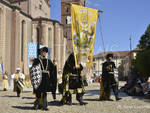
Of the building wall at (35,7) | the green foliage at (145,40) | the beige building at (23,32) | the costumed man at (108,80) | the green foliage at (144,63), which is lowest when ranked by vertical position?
the costumed man at (108,80)

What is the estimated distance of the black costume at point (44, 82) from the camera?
6.48m

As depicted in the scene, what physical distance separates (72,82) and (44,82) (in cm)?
128

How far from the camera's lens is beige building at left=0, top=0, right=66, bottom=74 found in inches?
1172

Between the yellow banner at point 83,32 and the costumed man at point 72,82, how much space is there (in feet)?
1.16

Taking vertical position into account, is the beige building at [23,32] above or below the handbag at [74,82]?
above

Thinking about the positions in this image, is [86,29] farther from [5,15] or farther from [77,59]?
[5,15]

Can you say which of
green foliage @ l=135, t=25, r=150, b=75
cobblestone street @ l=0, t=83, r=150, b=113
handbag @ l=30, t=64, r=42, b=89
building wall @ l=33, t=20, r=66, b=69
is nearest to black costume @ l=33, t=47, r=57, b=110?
handbag @ l=30, t=64, r=42, b=89

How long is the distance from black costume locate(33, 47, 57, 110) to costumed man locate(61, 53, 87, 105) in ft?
2.21

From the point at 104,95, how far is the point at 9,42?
24.3 metres

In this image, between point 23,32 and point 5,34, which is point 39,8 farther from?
point 5,34

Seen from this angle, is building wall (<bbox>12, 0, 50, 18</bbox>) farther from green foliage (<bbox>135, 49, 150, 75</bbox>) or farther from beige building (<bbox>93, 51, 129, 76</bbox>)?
beige building (<bbox>93, 51, 129, 76</bbox>)

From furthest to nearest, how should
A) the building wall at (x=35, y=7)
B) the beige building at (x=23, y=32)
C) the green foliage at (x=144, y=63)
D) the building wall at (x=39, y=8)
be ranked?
1. the building wall at (x=39, y=8)
2. the building wall at (x=35, y=7)
3. the beige building at (x=23, y=32)
4. the green foliage at (x=144, y=63)

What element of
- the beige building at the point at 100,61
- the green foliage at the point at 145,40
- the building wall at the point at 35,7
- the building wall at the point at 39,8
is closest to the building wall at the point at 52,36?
the building wall at the point at 35,7

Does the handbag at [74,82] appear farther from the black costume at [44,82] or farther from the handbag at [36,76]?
the handbag at [36,76]
